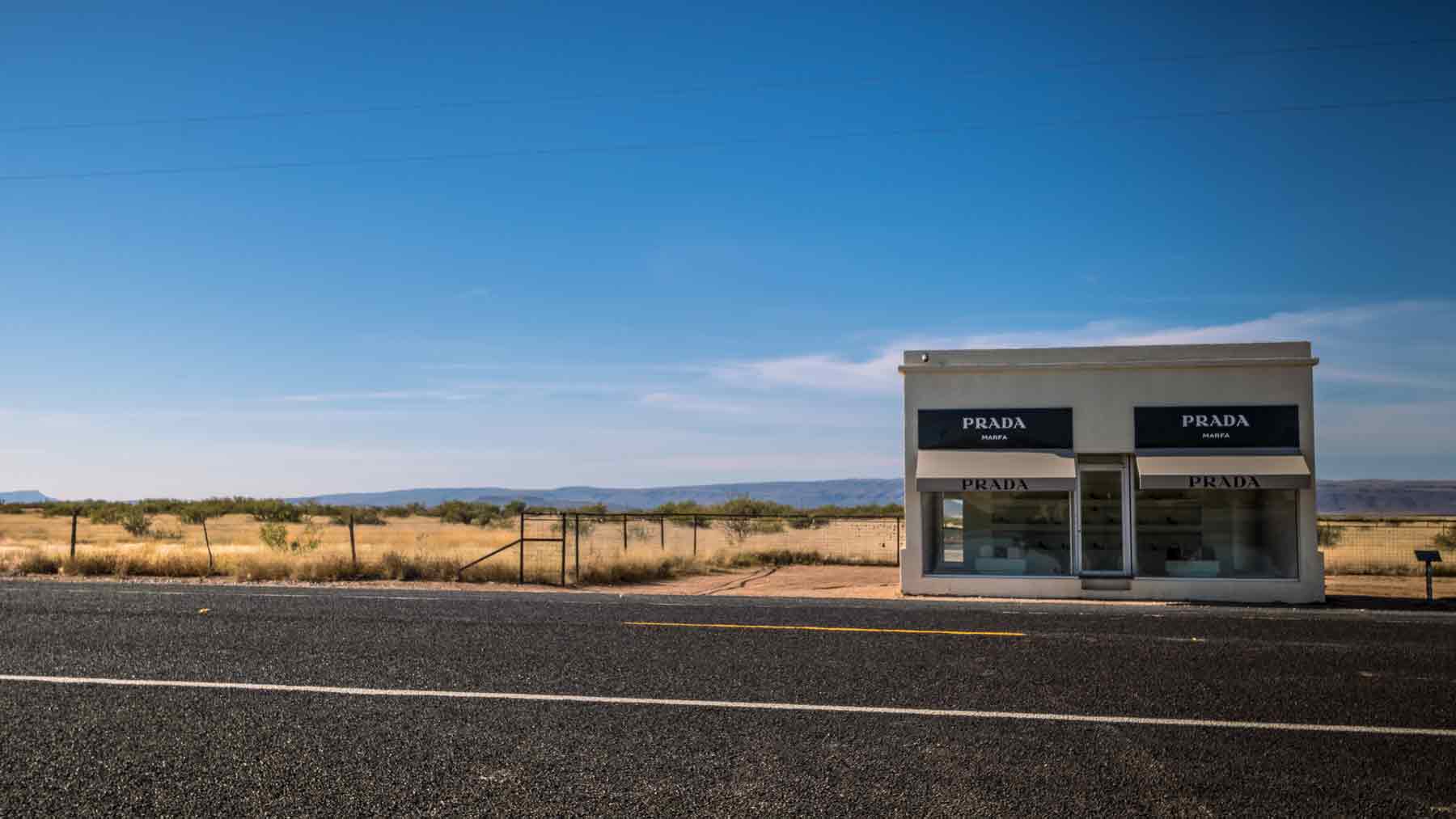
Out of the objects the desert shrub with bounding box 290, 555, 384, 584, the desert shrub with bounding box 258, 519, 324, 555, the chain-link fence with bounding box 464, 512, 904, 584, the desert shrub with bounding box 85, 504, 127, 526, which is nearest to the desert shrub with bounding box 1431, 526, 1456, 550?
the chain-link fence with bounding box 464, 512, 904, 584

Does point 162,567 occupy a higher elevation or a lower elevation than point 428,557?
lower

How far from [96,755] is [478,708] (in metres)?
2.69

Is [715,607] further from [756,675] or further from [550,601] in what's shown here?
[756,675]

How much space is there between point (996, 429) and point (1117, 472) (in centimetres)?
236

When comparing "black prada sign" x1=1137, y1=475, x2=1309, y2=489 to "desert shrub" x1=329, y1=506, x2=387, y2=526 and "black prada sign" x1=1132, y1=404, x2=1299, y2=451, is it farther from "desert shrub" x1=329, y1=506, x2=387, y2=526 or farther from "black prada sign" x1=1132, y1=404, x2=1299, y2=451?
"desert shrub" x1=329, y1=506, x2=387, y2=526

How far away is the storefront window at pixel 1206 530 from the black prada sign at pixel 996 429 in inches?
76.1

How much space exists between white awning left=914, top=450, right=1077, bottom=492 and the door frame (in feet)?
1.24

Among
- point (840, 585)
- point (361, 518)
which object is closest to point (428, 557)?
point (840, 585)

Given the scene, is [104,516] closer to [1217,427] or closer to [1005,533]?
[1005,533]

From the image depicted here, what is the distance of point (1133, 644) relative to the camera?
43.2 feet

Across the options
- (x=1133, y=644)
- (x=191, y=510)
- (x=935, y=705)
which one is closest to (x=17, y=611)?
(x=935, y=705)

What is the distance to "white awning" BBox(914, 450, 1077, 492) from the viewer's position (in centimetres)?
2102

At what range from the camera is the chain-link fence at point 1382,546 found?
2847 cm

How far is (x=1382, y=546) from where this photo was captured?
129 ft
